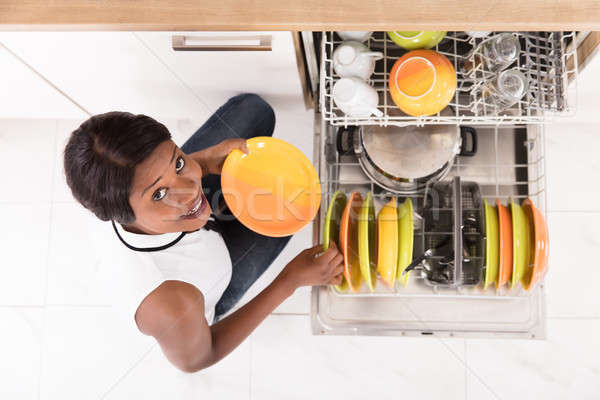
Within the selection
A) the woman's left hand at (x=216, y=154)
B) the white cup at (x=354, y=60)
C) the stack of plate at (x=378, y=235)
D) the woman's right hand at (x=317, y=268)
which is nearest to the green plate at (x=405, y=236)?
the stack of plate at (x=378, y=235)

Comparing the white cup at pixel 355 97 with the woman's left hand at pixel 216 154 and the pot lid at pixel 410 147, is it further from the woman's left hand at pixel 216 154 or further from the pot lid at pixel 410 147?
the woman's left hand at pixel 216 154

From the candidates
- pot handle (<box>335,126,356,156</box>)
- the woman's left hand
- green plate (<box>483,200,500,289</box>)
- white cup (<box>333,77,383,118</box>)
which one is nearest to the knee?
the woman's left hand

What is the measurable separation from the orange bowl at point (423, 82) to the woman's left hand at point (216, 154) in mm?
342

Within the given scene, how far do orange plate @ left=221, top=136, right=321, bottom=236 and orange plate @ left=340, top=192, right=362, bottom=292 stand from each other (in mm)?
103

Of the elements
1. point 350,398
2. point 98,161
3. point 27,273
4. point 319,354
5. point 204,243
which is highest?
point 98,161

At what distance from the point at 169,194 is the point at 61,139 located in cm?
89

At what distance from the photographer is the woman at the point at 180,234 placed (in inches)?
25.4

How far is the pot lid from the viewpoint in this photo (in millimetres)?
808

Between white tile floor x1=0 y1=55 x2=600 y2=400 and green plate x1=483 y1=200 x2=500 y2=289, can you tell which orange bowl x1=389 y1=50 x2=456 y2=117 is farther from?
white tile floor x1=0 y1=55 x2=600 y2=400

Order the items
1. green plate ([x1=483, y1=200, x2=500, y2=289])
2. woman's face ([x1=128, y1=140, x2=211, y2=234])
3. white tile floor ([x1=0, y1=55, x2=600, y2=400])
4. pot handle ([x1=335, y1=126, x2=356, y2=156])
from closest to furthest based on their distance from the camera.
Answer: woman's face ([x1=128, y1=140, x2=211, y2=234])
green plate ([x1=483, y1=200, x2=500, y2=289])
pot handle ([x1=335, y1=126, x2=356, y2=156])
white tile floor ([x1=0, y1=55, x2=600, y2=400])

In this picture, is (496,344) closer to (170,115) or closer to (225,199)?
(225,199)

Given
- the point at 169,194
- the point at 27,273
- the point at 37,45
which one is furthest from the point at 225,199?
the point at 27,273

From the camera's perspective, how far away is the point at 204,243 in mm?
886

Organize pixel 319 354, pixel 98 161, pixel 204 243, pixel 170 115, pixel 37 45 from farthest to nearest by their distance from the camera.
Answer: pixel 319 354 → pixel 170 115 → pixel 204 243 → pixel 37 45 → pixel 98 161
